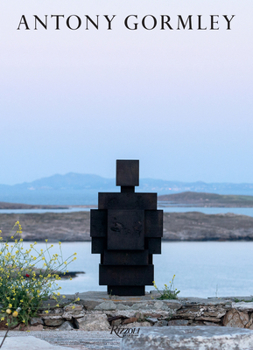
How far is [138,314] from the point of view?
5.60 metres

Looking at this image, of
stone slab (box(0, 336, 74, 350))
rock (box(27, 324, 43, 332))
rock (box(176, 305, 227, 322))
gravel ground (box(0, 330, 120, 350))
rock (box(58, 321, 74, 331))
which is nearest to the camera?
stone slab (box(0, 336, 74, 350))

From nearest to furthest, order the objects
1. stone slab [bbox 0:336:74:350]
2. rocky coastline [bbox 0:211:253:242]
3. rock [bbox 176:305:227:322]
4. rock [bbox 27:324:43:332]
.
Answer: stone slab [bbox 0:336:74:350], rock [bbox 27:324:43:332], rock [bbox 176:305:227:322], rocky coastline [bbox 0:211:253:242]

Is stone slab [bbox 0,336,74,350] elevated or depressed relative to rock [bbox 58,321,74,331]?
elevated

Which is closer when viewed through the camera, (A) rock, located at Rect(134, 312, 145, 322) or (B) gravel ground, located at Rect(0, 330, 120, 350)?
(B) gravel ground, located at Rect(0, 330, 120, 350)

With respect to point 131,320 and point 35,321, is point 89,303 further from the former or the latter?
point 35,321

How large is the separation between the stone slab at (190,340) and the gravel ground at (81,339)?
56.4 inches

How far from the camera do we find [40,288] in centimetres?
560

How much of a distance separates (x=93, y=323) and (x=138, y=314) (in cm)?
60

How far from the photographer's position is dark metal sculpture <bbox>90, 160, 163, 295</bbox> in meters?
5.92

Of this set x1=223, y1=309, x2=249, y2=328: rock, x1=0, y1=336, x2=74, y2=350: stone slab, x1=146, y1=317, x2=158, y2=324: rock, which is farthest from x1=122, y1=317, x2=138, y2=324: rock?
x1=0, y1=336, x2=74, y2=350: stone slab

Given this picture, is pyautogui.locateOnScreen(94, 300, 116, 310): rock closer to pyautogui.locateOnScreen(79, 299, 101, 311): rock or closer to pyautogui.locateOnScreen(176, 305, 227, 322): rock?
pyautogui.locateOnScreen(79, 299, 101, 311): rock

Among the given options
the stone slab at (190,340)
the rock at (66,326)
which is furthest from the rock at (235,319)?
the stone slab at (190,340)

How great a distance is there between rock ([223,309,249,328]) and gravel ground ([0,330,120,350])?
1651 millimetres

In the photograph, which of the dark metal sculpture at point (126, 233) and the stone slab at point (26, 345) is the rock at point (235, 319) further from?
the stone slab at point (26, 345)
